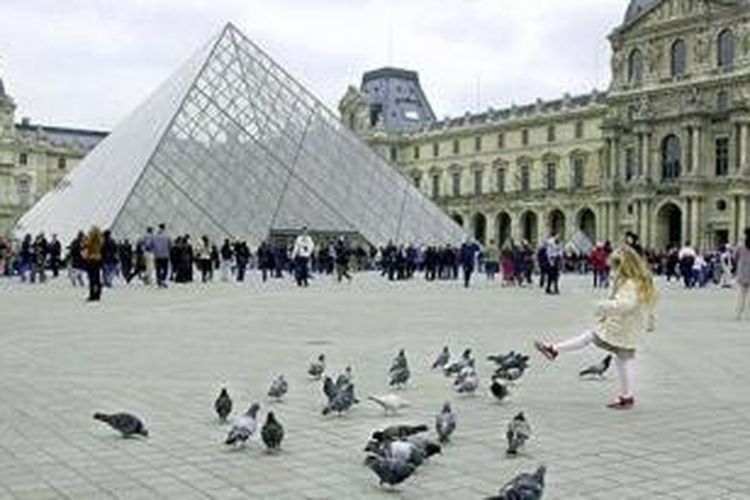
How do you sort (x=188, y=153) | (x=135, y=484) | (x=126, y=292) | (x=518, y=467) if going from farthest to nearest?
(x=188, y=153) < (x=126, y=292) < (x=518, y=467) < (x=135, y=484)

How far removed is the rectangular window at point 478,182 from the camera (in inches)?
2945

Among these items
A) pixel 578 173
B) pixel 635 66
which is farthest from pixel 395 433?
pixel 578 173

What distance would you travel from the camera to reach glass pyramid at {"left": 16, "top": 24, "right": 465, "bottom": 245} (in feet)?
93.2

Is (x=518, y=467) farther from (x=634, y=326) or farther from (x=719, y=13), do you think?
(x=719, y=13)

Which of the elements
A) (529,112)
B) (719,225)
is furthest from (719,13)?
(529,112)

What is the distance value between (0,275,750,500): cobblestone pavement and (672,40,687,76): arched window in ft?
151

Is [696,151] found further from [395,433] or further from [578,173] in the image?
[395,433]

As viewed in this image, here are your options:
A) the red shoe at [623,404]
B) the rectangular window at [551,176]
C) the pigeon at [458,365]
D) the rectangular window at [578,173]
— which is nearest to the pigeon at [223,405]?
the pigeon at [458,365]

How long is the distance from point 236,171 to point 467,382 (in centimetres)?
2323

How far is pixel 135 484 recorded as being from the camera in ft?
15.8

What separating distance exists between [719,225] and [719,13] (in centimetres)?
1069

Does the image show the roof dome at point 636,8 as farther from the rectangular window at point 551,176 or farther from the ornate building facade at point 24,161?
the ornate building facade at point 24,161

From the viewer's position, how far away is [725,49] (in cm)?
5525

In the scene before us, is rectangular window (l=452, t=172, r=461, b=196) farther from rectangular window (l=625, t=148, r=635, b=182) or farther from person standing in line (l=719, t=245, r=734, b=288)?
person standing in line (l=719, t=245, r=734, b=288)
